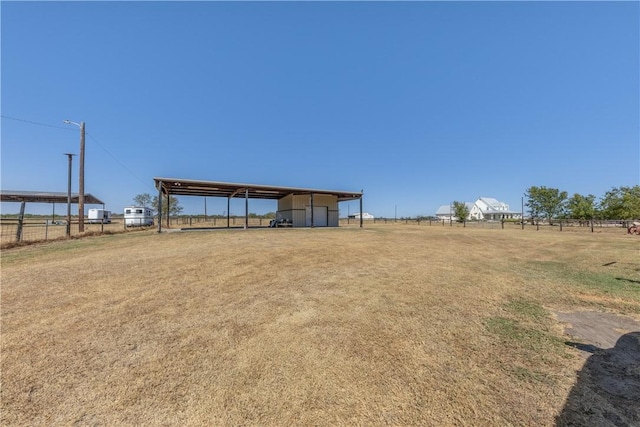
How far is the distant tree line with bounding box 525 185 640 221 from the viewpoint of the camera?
3434 centimetres

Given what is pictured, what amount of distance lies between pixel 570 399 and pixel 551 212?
185ft

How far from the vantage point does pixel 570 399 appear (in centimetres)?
213

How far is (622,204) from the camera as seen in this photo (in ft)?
116

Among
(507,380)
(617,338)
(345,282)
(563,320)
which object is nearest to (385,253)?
(345,282)

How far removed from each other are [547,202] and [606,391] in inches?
2201

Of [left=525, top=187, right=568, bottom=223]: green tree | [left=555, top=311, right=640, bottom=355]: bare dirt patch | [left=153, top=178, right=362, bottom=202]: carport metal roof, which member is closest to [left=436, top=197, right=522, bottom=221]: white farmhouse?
[left=525, top=187, right=568, bottom=223]: green tree

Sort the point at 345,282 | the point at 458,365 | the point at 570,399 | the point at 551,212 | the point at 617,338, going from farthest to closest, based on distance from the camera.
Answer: the point at 551,212
the point at 345,282
the point at 617,338
the point at 458,365
the point at 570,399

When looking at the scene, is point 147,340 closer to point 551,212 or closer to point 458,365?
point 458,365

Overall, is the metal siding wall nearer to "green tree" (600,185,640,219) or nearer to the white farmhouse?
"green tree" (600,185,640,219)

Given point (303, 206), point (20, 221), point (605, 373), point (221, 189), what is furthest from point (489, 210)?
point (20, 221)

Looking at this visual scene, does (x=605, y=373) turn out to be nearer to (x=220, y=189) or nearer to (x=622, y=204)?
(x=220, y=189)

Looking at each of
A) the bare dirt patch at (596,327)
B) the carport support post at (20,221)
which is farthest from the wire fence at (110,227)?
the bare dirt patch at (596,327)

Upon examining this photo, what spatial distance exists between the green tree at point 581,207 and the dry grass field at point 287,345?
46.8 meters

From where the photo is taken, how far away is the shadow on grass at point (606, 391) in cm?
193
